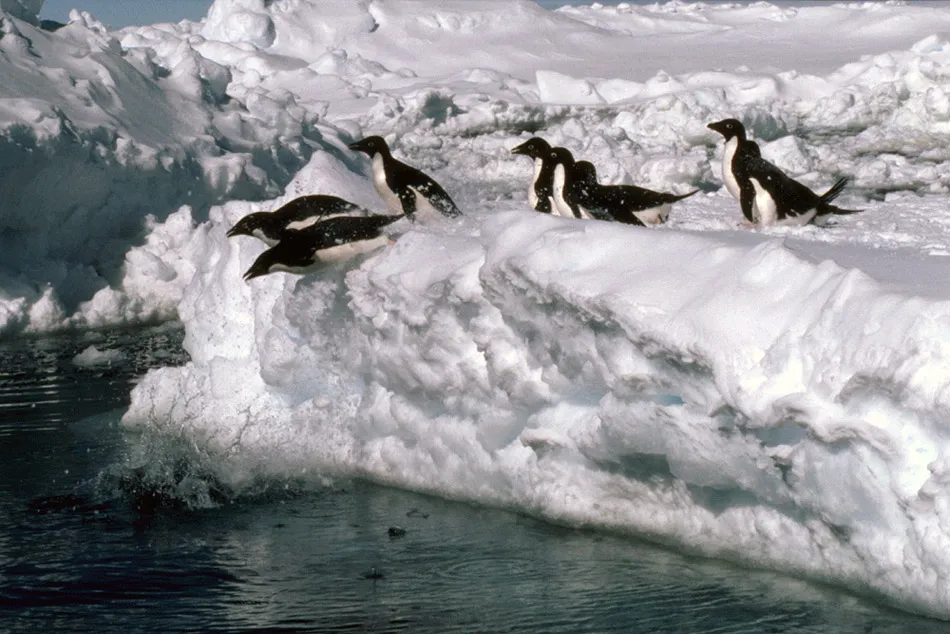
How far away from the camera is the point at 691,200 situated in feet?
34.0

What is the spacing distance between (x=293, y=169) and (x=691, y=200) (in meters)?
7.17

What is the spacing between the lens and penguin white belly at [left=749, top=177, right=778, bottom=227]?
795 centimetres

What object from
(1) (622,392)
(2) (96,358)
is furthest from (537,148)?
(1) (622,392)

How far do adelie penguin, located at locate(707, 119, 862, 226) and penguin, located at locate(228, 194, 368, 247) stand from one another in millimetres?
2462

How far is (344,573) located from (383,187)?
3.63 metres

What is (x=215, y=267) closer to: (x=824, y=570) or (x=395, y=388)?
(x=395, y=388)

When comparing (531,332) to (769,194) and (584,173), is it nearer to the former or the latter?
(769,194)

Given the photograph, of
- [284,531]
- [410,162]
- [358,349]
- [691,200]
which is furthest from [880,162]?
[284,531]

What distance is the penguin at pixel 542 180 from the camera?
8.77m

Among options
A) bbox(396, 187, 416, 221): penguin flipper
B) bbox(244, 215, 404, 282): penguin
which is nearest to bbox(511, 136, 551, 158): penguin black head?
bbox(396, 187, 416, 221): penguin flipper

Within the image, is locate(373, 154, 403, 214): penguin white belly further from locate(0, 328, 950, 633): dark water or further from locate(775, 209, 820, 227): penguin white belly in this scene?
locate(775, 209, 820, 227): penguin white belly

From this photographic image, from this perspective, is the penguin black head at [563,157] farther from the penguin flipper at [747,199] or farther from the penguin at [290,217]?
the penguin at [290,217]

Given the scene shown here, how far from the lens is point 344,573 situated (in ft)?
16.8

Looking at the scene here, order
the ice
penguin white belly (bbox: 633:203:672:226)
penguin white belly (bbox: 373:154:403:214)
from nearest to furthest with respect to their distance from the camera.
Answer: penguin white belly (bbox: 373:154:403:214) < penguin white belly (bbox: 633:203:672:226) < the ice
